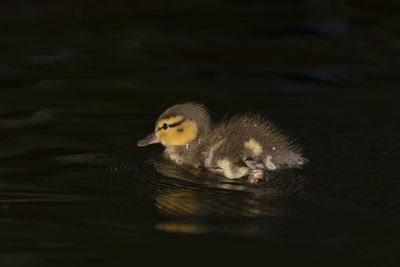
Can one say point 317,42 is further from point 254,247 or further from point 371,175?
point 254,247

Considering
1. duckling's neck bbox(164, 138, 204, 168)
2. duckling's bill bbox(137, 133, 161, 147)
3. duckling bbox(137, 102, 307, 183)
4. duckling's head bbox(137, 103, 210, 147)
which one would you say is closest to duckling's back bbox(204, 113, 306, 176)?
duckling bbox(137, 102, 307, 183)

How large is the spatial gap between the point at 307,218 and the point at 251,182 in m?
0.54

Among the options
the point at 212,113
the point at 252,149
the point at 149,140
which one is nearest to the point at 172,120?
the point at 149,140

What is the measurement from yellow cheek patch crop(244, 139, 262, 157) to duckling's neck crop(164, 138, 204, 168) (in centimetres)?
31

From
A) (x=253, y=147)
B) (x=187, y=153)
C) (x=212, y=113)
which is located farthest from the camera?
(x=212, y=113)

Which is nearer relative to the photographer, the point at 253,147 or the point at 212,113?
the point at 253,147

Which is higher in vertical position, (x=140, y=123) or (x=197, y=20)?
(x=197, y=20)

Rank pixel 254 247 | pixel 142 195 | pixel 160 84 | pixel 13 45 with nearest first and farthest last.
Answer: pixel 254 247, pixel 142 195, pixel 160 84, pixel 13 45

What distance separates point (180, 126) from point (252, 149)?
55 cm

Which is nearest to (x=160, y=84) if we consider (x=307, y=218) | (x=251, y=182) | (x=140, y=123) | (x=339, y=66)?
(x=140, y=123)

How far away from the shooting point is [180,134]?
14.7 ft

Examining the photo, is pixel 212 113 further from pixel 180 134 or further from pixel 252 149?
pixel 252 149

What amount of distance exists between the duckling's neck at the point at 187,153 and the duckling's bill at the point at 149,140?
9 centimetres

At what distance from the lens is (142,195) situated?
150 inches
